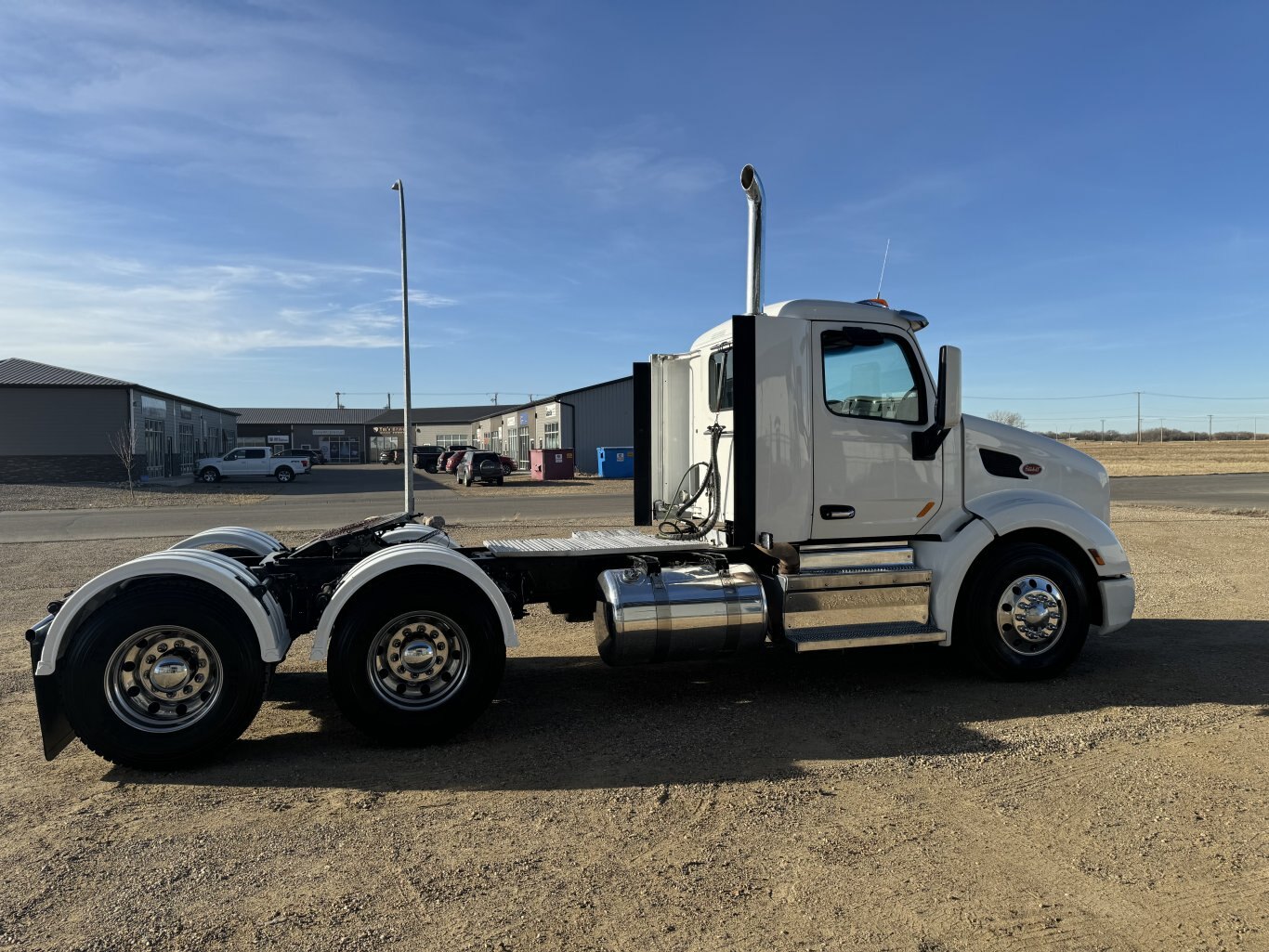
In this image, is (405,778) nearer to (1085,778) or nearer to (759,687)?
(759,687)

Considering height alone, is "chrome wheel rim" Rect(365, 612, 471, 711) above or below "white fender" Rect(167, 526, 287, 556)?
below

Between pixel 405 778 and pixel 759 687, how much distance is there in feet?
9.14

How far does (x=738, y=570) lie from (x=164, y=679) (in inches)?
145

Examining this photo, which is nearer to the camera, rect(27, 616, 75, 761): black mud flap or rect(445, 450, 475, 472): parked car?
rect(27, 616, 75, 761): black mud flap

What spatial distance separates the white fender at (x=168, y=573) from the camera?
4.58m

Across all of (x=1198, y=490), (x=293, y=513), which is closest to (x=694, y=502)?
(x=293, y=513)

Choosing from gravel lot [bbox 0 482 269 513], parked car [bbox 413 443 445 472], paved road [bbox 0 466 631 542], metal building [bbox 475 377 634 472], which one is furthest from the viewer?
parked car [bbox 413 443 445 472]

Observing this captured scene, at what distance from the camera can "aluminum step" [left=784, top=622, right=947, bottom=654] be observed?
19.0 feet

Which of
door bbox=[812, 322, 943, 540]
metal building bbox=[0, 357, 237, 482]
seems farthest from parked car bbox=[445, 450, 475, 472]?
door bbox=[812, 322, 943, 540]

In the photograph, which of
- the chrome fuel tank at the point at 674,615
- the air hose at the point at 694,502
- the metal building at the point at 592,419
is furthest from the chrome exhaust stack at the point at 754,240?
the metal building at the point at 592,419

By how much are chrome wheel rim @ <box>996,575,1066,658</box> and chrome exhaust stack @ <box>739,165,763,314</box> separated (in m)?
2.84

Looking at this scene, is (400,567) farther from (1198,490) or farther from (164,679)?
(1198,490)

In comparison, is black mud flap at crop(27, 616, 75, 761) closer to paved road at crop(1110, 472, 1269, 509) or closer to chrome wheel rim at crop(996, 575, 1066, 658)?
chrome wheel rim at crop(996, 575, 1066, 658)

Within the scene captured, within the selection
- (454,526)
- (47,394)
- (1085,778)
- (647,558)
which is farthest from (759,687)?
(47,394)
